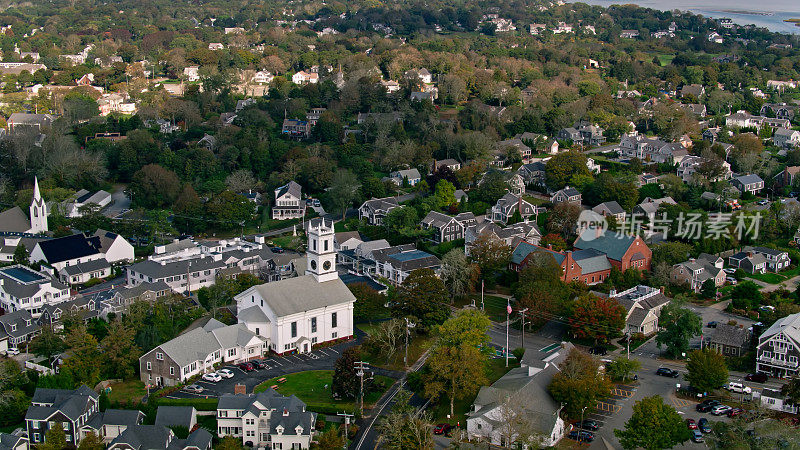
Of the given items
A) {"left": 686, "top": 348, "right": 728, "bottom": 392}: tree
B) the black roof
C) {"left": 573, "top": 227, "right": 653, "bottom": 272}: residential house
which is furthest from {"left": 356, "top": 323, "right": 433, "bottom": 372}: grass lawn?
the black roof

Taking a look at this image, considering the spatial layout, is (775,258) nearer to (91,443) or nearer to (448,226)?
(448,226)

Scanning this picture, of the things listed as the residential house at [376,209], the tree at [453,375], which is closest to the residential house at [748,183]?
the residential house at [376,209]

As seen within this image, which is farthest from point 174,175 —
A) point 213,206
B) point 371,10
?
point 371,10

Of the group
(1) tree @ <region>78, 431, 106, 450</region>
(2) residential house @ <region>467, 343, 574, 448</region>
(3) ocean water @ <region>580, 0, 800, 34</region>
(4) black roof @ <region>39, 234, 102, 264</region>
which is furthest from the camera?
(3) ocean water @ <region>580, 0, 800, 34</region>

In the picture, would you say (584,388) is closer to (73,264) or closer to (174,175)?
(73,264)

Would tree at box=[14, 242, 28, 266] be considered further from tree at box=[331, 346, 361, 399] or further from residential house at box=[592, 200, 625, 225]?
Result: residential house at box=[592, 200, 625, 225]

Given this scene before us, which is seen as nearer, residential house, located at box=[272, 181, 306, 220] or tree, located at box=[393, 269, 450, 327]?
tree, located at box=[393, 269, 450, 327]
